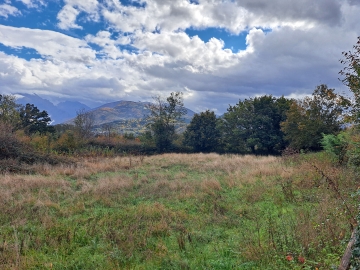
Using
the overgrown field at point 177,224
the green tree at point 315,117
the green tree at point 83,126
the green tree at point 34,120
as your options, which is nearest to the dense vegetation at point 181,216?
the overgrown field at point 177,224

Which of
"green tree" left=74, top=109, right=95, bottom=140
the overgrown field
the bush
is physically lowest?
the overgrown field

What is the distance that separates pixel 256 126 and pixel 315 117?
7822 millimetres

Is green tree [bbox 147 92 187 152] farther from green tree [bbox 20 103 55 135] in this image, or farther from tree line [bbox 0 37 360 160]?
green tree [bbox 20 103 55 135]

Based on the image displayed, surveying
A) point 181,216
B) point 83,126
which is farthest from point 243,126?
point 181,216

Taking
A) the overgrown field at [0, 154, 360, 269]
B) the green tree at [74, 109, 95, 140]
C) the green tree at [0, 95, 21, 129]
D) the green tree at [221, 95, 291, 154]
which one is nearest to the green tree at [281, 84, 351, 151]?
the green tree at [221, 95, 291, 154]

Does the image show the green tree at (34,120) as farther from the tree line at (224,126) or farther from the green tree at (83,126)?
the green tree at (83,126)

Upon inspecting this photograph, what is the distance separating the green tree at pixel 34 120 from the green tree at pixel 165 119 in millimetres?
13971

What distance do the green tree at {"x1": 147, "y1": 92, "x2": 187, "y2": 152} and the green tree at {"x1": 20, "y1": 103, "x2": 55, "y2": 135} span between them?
14.0m

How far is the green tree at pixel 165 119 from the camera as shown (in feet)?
109

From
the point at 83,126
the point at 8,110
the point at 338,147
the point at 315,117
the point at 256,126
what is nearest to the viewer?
the point at 338,147

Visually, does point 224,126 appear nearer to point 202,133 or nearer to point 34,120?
point 202,133

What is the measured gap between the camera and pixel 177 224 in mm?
5961

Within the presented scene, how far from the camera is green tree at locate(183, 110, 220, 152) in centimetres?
3325

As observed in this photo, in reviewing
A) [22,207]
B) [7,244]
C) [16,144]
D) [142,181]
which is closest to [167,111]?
[16,144]
